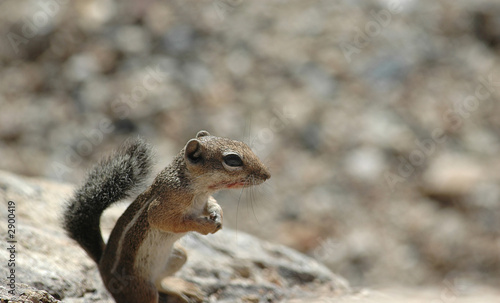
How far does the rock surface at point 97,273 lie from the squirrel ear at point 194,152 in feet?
2.71

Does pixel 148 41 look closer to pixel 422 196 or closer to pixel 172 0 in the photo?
pixel 172 0

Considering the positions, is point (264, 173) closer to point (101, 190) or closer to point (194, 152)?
point (194, 152)

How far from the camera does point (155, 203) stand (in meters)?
3.32

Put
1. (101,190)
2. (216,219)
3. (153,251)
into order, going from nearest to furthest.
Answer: (216,219)
(153,251)
(101,190)

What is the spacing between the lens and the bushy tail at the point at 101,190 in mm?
3535

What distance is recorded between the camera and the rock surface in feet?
11.4

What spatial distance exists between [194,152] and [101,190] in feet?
1.89

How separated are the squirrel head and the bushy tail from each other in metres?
0.34

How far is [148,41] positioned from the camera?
898cm

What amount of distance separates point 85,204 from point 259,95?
16.4ft

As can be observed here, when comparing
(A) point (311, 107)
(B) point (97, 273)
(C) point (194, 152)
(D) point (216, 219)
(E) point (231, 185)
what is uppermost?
(A) point (311, 107)

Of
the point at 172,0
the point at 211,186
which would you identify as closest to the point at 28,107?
the point at 172,0

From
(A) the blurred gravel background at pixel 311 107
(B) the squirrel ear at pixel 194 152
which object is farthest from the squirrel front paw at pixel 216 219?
(A) the blurred gravel background at pixel 311 107

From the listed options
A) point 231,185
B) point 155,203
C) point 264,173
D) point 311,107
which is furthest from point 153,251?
point 311,107
